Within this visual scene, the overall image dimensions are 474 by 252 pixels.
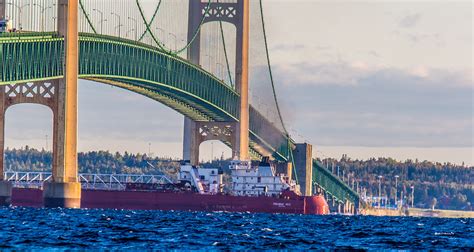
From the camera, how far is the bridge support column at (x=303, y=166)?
172 metres

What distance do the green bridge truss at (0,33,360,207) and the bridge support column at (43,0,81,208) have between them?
68 centimetres

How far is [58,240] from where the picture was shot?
6353 centimetres

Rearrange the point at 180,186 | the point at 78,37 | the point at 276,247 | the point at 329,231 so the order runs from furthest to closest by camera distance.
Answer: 1. the point at 180,186
2. the point at 78,37
3. the point at 329,231
4. the point at 276,247

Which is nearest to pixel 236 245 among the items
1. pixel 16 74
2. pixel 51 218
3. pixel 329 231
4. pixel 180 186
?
pixel 329 231

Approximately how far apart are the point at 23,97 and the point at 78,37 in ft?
21.1

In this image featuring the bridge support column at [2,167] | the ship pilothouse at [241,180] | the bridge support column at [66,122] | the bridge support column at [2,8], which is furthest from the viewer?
the ship pilothouse at [241,180]

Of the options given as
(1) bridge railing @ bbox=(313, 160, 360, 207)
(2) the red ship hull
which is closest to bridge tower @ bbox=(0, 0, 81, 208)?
(2) the red ship hull

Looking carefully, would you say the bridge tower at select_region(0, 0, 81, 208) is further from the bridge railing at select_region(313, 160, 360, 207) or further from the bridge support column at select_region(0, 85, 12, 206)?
the bridge railing at select_region(313, 160, 360, 207)

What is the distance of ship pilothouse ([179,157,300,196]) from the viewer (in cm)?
14712

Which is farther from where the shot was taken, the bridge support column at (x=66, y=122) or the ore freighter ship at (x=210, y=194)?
the ore freighter ship at (x=210, y=194)

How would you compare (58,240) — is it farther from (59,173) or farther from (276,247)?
(59,173)

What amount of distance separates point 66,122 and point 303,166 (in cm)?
6245

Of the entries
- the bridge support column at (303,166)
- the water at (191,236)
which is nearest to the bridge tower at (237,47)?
the bridge support column at (303,166)

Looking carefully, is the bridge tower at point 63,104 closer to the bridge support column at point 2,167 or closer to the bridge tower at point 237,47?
the bridge support column at point 2,167
